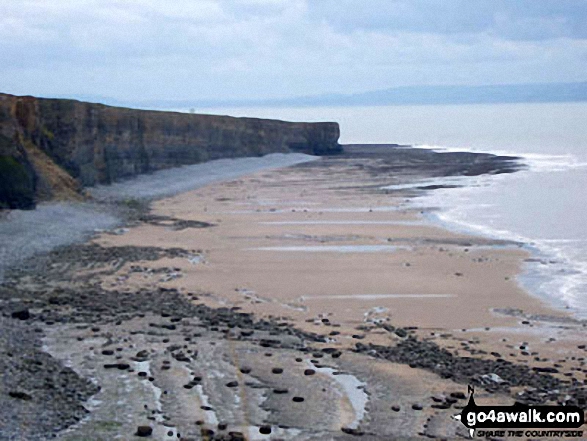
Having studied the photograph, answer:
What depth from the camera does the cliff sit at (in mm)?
30953

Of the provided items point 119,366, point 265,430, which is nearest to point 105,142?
point 119,366

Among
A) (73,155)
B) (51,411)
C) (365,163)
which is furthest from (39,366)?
(365,163)

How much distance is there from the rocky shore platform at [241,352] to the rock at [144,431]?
7 centimetres

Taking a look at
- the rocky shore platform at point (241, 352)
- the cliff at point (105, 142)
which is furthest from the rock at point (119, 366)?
the cliff at point (105, 142)

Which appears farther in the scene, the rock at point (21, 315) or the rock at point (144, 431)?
the rock at point (21, 315)

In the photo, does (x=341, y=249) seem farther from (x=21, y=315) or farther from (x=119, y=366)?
(x=119, y=366)

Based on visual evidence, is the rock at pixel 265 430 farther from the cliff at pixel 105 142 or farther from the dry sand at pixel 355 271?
the cliff at pixel 105 142

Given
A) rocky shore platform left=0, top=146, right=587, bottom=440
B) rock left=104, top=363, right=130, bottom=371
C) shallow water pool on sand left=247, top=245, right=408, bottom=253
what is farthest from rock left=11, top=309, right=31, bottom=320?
shallow water pool on sand left=247, top=245, right=408, bottom=253

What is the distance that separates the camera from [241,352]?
13.1 metres

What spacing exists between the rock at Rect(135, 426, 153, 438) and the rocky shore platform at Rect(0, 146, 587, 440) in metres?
0.07

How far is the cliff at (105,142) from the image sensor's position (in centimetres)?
3095

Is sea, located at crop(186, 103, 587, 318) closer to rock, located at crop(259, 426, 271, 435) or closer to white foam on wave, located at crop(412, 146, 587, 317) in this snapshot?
white foam on wave, located at crop(412, 146, 587, 317)

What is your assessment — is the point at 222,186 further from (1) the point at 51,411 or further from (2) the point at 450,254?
(1) the point at 51,411

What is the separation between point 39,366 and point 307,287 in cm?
755
